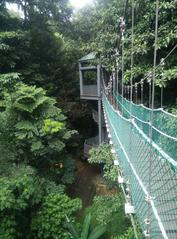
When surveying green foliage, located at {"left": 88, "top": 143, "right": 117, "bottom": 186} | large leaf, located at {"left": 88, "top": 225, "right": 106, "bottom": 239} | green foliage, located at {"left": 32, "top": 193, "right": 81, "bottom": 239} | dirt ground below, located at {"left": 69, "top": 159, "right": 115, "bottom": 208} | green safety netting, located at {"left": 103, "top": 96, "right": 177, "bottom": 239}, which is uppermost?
green safety netting, located at {"left": 103, "top": 96, "right": 177, "bottom": 239}

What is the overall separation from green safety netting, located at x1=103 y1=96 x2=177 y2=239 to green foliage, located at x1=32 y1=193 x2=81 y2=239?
261cm

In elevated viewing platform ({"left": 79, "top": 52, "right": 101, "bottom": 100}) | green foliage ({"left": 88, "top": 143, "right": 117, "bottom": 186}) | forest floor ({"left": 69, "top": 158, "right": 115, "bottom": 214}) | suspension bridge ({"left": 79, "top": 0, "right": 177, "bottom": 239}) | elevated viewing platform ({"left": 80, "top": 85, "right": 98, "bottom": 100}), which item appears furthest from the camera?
elevated viewing platform ({"left": 80, "top": 85, "right": 98, "bottom": 100})

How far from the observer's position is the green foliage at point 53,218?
5188mm

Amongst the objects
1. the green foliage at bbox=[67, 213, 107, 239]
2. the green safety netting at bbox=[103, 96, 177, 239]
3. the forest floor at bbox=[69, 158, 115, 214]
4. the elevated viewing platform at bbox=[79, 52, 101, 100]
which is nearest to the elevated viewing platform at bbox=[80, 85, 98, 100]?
the elevated viewing platform at bbox=[79, 52, 101, 100]

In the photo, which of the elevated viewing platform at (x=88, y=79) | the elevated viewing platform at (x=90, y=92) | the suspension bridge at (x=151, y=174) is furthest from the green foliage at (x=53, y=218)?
the elevated viewing platform at (x=90, y=92)

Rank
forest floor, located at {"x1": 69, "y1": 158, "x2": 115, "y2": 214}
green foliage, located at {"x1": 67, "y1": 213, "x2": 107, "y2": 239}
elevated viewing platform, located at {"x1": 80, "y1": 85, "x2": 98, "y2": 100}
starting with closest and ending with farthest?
green foliage, located at {"x1": 67, "y1": 213, "x2": 107, "y2": 239} < forest floor, located at {"x1": 69, "y1": 158, "x2": 115, "y2": 214} < elevated viewing platform, located at {"x1": 80, "y1": 85, "x2": 98, "y2": 100}

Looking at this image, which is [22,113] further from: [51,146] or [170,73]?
[170,73]

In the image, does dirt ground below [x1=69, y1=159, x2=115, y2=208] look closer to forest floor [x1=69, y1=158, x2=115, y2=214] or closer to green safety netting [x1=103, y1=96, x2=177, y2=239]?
forest floor [x1=69, y1=158, x2=115, y2=214]

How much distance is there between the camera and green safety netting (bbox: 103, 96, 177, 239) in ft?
5.40

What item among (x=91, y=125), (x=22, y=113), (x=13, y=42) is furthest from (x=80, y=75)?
(x=22, y=113)

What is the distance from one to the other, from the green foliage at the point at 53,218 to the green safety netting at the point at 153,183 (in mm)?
2612

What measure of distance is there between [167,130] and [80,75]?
570 centimetres

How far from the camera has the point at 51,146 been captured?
5.98 meters

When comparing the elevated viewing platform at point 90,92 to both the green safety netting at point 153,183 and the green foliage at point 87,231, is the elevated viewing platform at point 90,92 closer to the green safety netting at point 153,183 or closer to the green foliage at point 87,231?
the green foliage at point 87,231
